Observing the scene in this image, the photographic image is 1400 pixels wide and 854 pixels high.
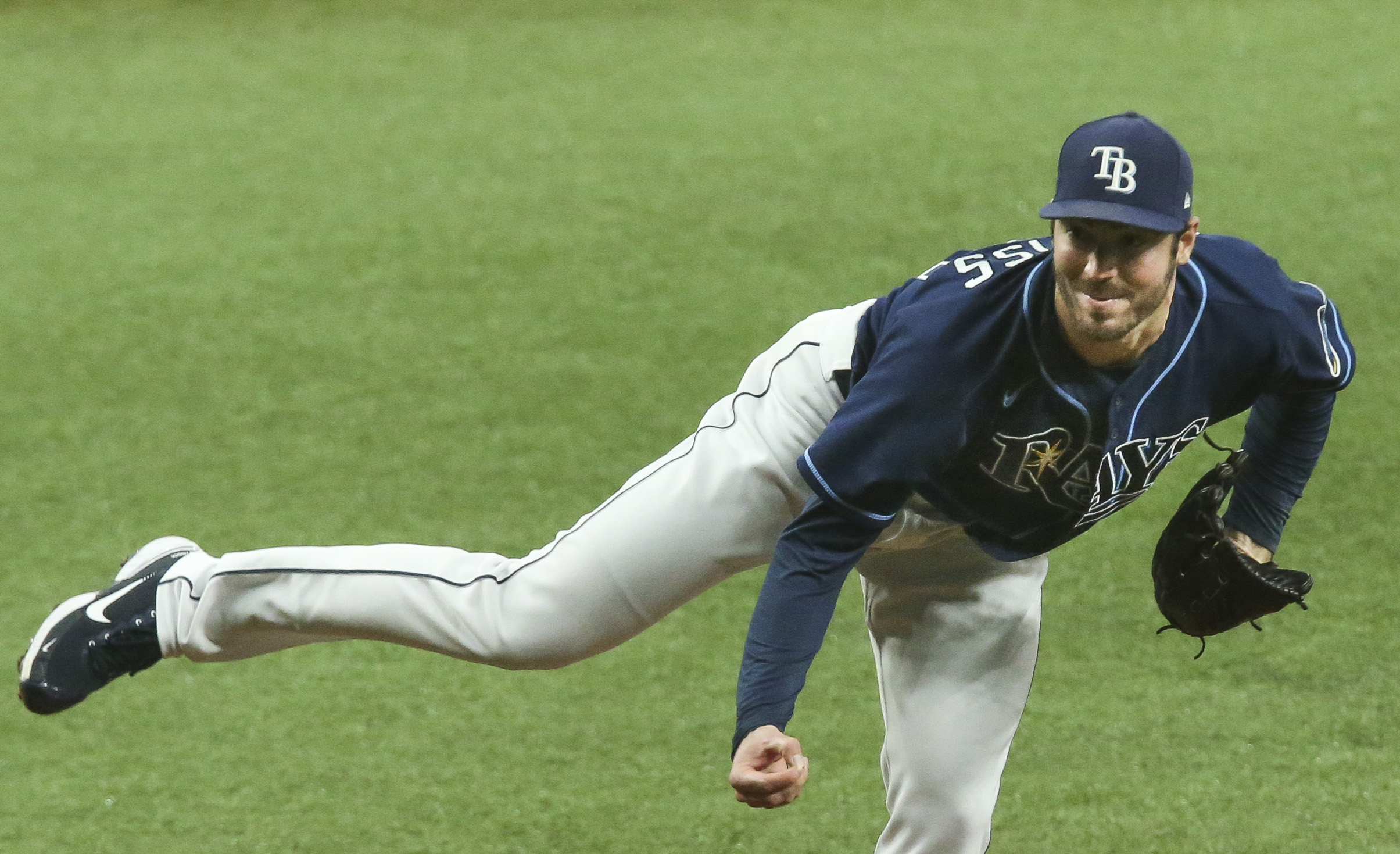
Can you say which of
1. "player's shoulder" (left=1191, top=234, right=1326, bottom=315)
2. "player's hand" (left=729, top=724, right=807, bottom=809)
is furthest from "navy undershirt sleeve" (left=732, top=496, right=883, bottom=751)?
"player's shoulder" (left=1191, top=234, right=1326, bottom=315)

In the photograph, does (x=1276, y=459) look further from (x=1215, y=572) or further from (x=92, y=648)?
(x=92, y=648)

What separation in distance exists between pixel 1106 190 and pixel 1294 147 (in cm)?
570

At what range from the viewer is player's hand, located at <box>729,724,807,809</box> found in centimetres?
231

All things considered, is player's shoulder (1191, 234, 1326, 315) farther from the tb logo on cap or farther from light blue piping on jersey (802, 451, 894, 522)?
light blue piping on jersey (802, 451, 894, 522)

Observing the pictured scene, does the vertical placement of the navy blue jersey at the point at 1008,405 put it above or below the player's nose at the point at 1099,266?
below

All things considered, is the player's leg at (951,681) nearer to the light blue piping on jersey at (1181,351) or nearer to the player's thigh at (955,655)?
the player's thigh at (955,655)

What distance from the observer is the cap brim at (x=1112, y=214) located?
2361mm

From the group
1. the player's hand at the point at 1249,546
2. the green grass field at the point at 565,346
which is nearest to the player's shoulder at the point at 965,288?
the player's hand at the point at 1249,546

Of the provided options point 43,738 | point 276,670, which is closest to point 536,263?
point 276,670

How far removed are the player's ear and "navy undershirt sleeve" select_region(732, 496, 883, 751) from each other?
0.58 metres

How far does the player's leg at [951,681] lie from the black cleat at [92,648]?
1309 mm

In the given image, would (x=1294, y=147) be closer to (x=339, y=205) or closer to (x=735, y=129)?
(x=735, y=129)

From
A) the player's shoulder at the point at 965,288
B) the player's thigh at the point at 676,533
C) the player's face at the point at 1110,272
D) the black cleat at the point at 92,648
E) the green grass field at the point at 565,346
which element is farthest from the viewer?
the green grass field at the point at 565,346

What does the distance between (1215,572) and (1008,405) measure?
0.63m
